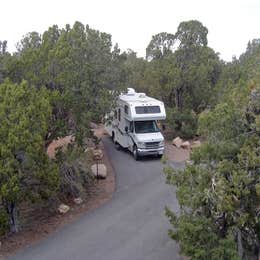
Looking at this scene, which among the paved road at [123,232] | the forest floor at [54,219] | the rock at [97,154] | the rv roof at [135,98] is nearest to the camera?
the paved road at [123,232]

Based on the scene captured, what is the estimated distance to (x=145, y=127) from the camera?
2345 cm

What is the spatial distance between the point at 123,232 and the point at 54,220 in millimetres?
3036

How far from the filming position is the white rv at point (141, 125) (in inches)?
889

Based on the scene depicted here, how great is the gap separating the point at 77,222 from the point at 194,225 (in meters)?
6.94


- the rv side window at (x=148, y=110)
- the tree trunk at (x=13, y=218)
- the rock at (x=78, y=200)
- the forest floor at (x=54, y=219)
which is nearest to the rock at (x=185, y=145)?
the rv side window at (x=148, y=110)

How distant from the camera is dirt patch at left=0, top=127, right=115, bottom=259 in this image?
13.4 m

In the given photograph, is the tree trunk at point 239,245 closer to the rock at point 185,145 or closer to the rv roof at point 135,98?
the rv roof at point 135,98

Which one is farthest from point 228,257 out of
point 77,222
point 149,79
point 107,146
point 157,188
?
point 149,79

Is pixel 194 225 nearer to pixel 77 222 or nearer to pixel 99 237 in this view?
pixel 99 237

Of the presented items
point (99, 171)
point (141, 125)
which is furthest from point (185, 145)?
point (99, 171)

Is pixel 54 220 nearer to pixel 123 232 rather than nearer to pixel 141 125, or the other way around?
pixel 123 232

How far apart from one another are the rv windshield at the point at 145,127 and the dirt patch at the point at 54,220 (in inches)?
173

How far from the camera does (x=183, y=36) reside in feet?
97.1

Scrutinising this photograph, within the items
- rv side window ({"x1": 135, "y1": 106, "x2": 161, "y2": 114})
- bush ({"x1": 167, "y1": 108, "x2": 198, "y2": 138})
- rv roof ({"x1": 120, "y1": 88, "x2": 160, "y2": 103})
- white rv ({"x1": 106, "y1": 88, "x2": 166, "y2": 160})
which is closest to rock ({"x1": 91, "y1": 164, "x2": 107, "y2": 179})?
white rv ({"x1": 106, "y1": 88, "x2": 166, "y2": 160})
